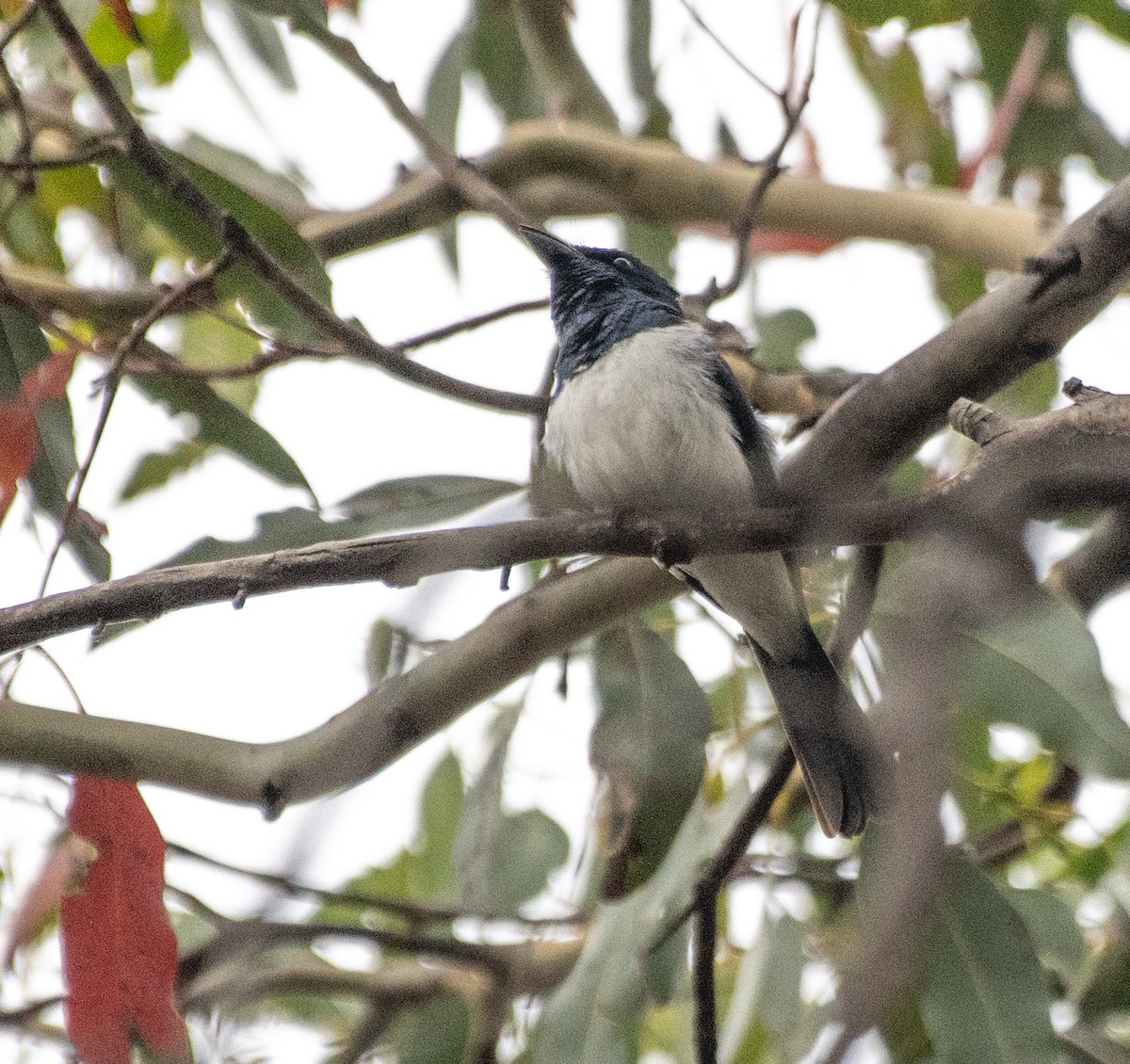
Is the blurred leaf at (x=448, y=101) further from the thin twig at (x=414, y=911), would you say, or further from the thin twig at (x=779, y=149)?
the thin twig at (x=414, y=911)

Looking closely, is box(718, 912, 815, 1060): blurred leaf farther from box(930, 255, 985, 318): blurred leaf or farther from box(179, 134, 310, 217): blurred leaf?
box(179, 134, 310, 217): blurred leaf

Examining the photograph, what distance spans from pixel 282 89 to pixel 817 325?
141cm

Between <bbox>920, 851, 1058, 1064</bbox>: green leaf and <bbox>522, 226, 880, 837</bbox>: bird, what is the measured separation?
0.26 meters

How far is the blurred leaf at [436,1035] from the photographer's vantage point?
260cm

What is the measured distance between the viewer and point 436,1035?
8.68ft

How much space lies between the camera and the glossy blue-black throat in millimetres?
2775

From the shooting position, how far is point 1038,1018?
79.4 inches

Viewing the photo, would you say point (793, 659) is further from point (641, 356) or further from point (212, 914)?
point (212, 914)

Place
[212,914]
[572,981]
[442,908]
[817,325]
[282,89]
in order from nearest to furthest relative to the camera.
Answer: [212,914] < [572,981] < [442,908] < [282,89] < [817,325]

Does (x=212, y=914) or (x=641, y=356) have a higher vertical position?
(x=641, y=356)

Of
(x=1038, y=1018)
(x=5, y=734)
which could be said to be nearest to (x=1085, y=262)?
(x=1038, y=1018)

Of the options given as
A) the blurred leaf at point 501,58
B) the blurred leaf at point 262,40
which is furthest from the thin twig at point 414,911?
the blurred leaf at point 501,58

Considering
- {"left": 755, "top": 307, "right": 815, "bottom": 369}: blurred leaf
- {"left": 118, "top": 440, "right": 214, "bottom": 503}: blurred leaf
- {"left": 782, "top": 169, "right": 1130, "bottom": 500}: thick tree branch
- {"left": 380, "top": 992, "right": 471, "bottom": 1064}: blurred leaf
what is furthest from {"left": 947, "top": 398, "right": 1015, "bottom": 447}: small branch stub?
{"left": 118, "top": 440, "right": 214, "bottom": 503}: blurred leaf

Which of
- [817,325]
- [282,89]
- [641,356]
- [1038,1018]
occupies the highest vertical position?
[282,89]
